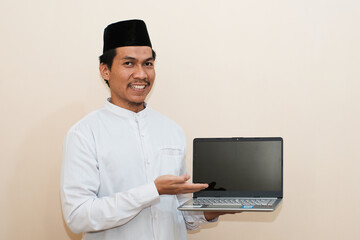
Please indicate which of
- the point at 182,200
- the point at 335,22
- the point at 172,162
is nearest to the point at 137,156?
the point at 172,162

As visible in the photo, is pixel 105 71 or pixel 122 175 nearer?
pixel 122 175

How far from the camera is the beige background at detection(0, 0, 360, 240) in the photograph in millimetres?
1856

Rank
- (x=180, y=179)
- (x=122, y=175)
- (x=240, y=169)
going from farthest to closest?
(x=240, y=169) < (x=122, y=175) < (x=180, y=179)

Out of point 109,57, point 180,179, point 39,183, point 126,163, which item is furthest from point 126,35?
point 39,183

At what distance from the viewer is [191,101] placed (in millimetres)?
1984

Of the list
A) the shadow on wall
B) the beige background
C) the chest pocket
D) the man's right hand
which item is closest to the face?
the chest pocket

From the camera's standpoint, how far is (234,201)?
1.53m

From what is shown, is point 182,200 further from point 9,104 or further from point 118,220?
point 9,104

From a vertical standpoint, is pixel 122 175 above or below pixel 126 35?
below

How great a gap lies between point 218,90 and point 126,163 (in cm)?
59

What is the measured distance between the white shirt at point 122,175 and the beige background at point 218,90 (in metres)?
0.34

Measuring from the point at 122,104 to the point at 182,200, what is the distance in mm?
394

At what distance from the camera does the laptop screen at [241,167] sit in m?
1.60

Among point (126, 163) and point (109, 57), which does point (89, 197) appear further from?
point (109, 57)
